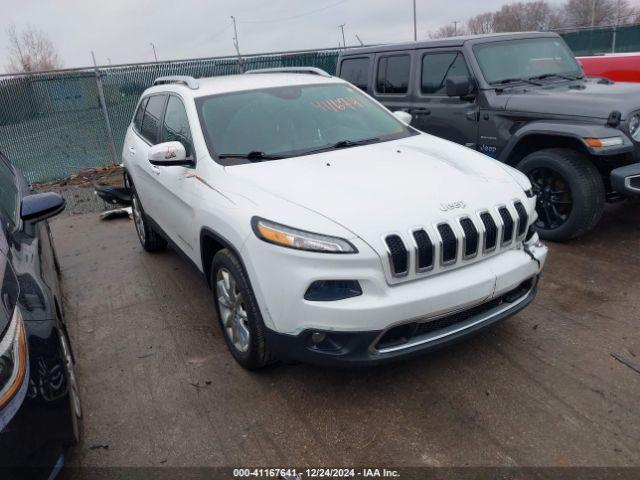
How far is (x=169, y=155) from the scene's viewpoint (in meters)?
3.66

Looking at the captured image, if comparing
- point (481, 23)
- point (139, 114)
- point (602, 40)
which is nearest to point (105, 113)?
point (139, 114)

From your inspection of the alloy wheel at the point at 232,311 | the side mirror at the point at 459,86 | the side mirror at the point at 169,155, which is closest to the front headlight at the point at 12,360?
the alloy wheel at the point at 232,311

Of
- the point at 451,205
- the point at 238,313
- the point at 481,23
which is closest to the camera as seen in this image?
the point at 451,205

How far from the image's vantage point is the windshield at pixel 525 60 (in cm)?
562

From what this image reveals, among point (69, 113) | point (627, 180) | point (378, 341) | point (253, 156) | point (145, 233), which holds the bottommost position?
point (145, 233)

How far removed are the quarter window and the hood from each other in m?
0.70

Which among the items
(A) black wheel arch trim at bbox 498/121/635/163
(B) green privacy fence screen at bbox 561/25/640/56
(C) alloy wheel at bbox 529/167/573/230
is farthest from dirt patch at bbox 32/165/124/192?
(B) green privacy fence screen at bbox 561/25/640/56

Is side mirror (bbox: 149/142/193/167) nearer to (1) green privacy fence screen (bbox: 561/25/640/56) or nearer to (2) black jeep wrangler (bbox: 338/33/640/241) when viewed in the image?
(2) black jeep wrangler (bbox: 338/33/640/241)

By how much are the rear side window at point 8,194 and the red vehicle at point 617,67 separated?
310 inches

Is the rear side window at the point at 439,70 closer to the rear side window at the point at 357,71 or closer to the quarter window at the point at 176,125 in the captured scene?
the rear side window at the point at 357,71

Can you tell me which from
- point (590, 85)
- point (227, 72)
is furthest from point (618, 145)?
point (227, 72)

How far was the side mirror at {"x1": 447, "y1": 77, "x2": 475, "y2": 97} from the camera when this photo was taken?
5430 millimetres

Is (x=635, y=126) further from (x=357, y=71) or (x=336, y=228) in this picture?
(x=357, y=71)

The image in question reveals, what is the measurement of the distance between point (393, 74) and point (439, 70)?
0.75 meters
